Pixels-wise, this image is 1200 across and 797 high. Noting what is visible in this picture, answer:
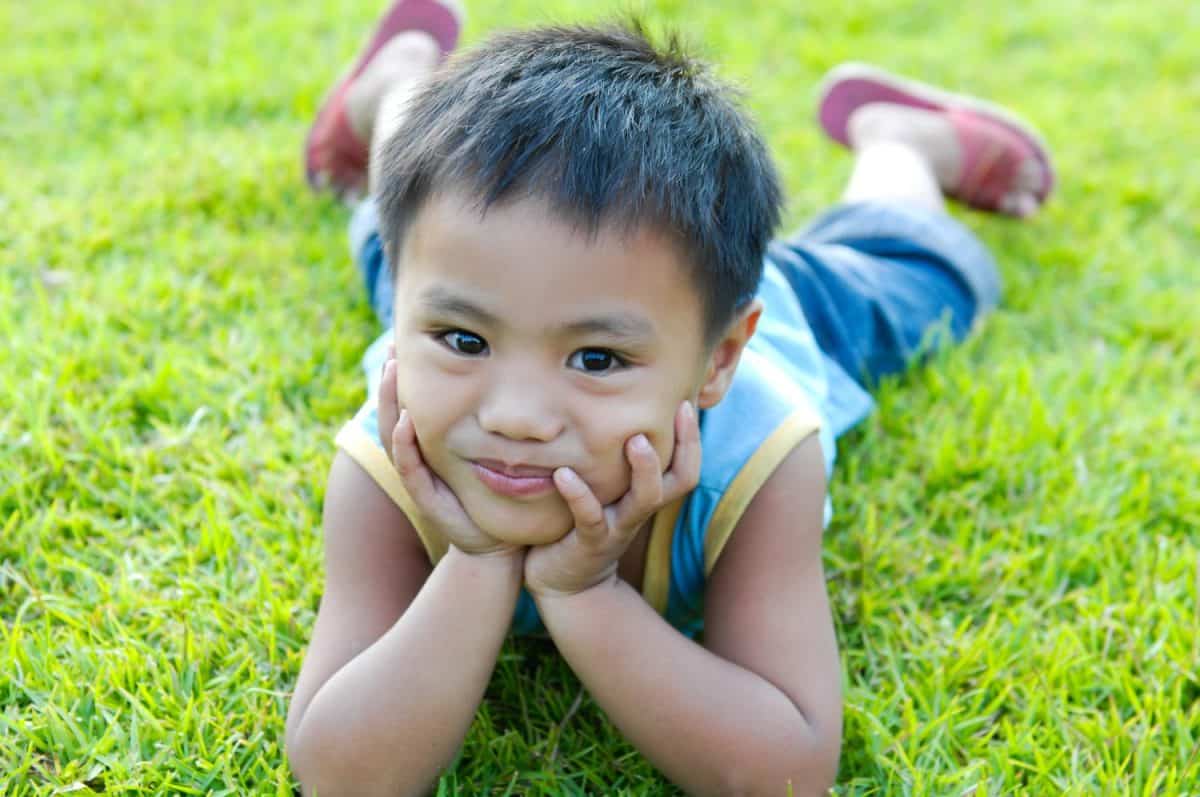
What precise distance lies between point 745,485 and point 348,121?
204cm

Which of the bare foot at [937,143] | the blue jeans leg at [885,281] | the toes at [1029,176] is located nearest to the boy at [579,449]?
the blue jeans leg at [885,281]

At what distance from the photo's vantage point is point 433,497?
1.71 meters

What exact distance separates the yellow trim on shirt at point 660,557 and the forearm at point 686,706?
207 mm

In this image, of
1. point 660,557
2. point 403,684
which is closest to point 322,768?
point 403,684

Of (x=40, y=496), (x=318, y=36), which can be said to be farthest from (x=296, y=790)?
(x=318, y=36)

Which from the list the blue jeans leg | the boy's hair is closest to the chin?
the boy's hair

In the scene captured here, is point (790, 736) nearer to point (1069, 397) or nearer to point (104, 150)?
point (1069, 397)

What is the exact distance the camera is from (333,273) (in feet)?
10.3

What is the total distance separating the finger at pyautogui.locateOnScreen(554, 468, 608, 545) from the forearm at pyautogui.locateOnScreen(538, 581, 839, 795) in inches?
4.4

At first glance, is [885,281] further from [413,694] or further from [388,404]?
[413,694]

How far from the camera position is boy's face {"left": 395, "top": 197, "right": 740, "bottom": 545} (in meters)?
1.52

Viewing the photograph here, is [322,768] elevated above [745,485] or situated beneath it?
situated beneath

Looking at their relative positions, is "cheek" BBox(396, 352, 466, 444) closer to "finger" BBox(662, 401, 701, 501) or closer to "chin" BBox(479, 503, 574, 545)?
"chin" BBox(479, 503, 574, 545)

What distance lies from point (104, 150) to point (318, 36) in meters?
1.23
